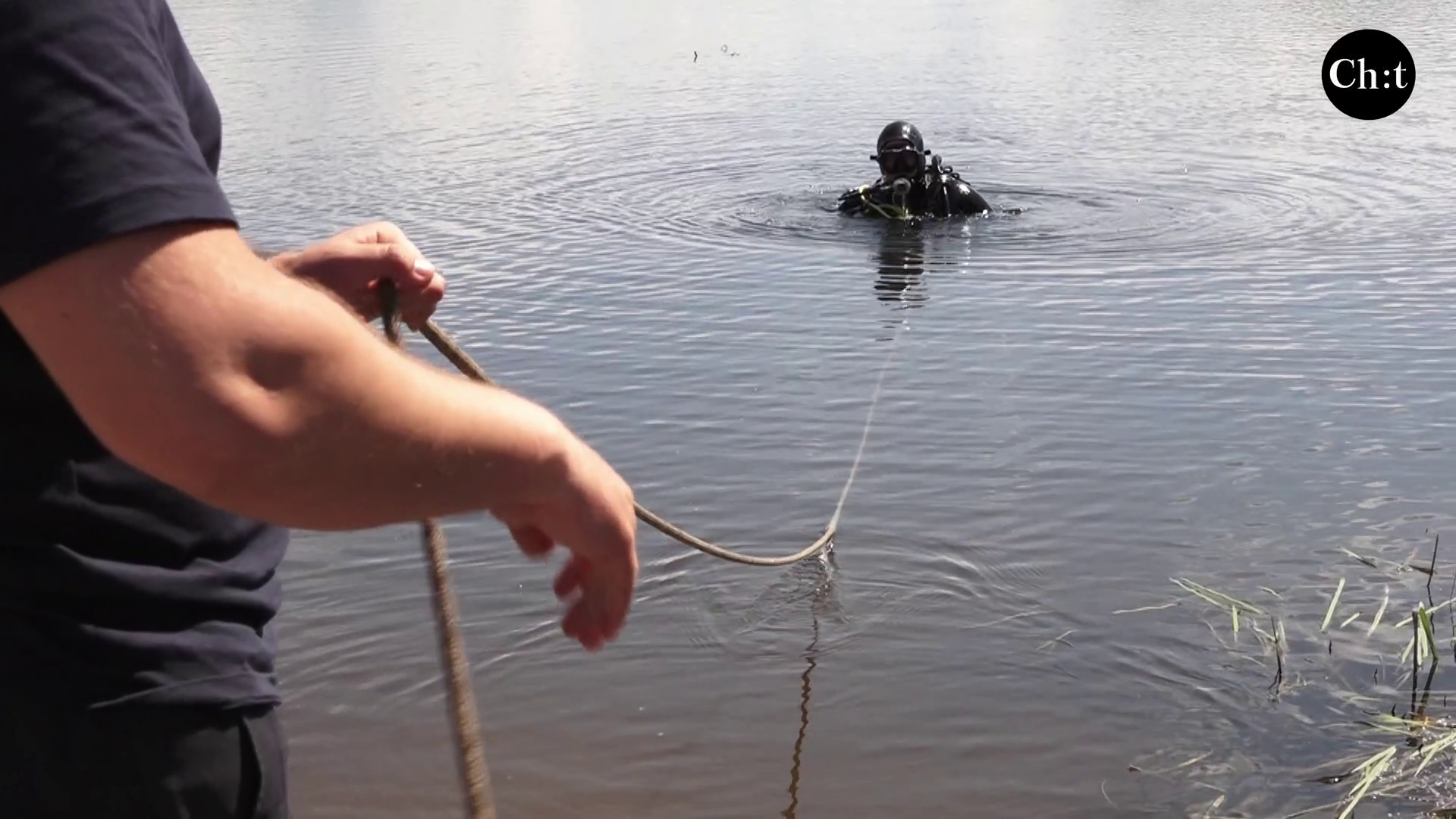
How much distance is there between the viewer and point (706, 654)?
5.70 metres

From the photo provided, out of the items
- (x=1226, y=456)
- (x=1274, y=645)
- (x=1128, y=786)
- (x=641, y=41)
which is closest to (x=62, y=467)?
(x=1128, y=786)

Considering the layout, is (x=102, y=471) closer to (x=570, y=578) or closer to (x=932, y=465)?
(x=570, y=578)

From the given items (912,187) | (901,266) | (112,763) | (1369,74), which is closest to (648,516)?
(112,763)

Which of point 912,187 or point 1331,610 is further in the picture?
point 912,187

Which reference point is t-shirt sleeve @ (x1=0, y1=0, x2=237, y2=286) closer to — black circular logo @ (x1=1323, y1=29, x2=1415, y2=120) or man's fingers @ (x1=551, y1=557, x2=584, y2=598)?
man's fingers @ (x1=551, y1=557, x2=584, y2=598)

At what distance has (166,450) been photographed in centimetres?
132

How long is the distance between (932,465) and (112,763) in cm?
604

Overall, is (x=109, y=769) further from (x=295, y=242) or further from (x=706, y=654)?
(x=295, y=242)

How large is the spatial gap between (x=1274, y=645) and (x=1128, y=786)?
3.40 feet

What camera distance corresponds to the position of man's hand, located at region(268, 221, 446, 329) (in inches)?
81.2

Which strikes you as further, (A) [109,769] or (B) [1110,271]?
(B) [1110,271]

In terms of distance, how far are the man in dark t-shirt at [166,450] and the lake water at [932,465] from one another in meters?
3.16

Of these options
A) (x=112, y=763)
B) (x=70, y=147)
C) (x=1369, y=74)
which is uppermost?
(x=70, y=147)

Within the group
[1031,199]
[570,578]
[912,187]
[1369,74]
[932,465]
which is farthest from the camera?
[1369,74]
